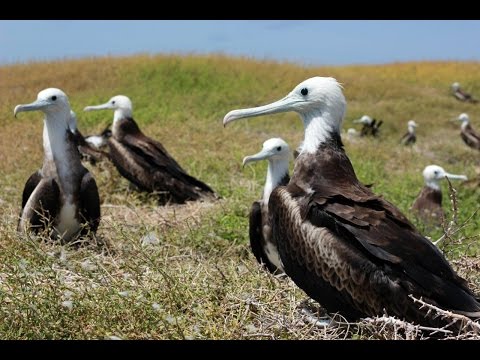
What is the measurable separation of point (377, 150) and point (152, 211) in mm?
5525

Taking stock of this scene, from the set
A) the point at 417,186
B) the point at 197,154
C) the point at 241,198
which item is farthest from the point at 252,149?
the point at 241,198

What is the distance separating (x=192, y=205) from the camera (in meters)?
6.50

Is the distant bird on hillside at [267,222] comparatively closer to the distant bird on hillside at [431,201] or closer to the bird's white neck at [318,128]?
the bird's white neck at [318,128]

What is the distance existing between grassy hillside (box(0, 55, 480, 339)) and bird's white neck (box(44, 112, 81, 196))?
0.47 meters

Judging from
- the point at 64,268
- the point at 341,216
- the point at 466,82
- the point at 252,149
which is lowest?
the point at 466,82

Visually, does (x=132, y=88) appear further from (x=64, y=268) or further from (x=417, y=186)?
(x=64, y=268)

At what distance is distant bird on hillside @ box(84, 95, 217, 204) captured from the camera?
679cm

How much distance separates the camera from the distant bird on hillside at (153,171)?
6.79 meters

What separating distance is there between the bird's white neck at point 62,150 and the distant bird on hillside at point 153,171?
197cm

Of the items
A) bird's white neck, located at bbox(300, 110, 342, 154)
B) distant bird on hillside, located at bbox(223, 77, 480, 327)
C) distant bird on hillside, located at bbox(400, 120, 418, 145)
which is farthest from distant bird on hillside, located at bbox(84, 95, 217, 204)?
distant bird on hillside, located at bbox(400, 120, 418, 145)

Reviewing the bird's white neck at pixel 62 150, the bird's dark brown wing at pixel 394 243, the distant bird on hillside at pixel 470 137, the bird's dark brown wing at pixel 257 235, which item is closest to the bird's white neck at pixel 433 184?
the bird's dark brown wing at pixel 257 235

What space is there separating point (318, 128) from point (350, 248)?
2.30 ft

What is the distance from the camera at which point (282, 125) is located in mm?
12961

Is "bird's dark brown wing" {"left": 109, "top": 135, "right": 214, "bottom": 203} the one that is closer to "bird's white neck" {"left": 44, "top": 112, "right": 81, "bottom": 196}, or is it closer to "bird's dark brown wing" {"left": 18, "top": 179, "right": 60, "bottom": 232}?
"bird's white neck" {"left": 44, "top": 112, "right": 81, "bottom": 196}
